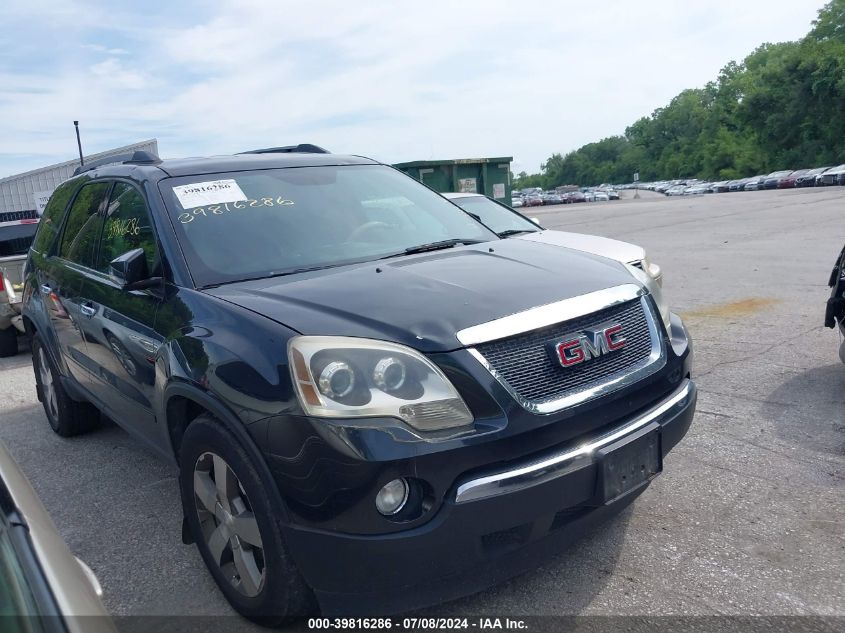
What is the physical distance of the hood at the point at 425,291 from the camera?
2.53m

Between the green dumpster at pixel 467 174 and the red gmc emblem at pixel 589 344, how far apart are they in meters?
14.1

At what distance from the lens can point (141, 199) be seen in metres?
3.65

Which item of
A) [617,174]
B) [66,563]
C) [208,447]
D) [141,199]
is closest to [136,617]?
[208,447]

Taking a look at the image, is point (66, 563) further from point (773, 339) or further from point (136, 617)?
point (773, 339)

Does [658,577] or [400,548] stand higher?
[400,548]

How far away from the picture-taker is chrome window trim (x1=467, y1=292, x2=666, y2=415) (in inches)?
97.5

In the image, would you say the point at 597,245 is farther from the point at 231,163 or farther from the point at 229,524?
the point at 229,524

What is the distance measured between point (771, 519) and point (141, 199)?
328 cm

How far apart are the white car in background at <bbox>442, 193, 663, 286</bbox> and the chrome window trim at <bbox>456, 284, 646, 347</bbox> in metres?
2.29

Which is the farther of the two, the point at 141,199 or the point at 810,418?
the point at 810,418

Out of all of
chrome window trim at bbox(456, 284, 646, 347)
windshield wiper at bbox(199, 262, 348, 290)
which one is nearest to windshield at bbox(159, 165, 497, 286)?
windshield wiper at bbox(199, 262, 348, 290)

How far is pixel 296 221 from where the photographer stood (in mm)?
3621

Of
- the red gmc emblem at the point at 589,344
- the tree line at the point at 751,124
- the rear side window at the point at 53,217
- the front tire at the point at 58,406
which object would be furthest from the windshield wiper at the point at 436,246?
the tree line at the point at 751,124

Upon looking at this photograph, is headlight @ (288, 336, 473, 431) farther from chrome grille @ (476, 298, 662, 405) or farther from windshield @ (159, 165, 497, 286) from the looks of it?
windshield @ (159, 165, 497, 286)
